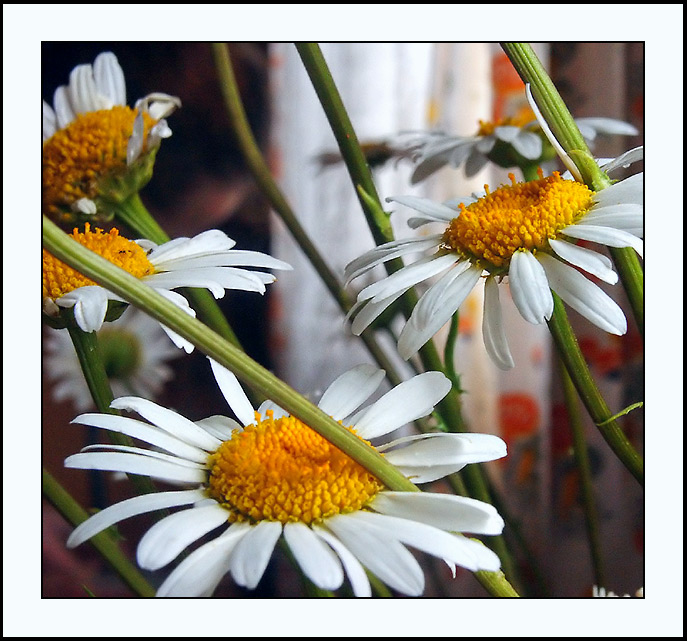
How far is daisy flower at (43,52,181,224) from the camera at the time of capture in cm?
33

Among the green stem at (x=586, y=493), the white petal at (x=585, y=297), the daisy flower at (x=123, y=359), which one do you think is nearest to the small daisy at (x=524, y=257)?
the white petal at (x=585, y=297)

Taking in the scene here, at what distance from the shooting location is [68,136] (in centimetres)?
35

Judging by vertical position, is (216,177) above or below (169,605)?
above

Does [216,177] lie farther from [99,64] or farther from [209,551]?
[209,551]

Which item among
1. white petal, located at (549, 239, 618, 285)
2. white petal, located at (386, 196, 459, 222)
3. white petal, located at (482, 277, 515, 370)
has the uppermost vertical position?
white petal, located at (386, 196, 459, 222)

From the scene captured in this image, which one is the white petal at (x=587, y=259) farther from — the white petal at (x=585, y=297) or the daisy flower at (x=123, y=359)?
the daisy flower at (x=123, y=359)

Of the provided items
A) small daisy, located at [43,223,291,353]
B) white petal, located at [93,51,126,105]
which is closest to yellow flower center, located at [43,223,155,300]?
small daisy, located at [43,223,291,353]

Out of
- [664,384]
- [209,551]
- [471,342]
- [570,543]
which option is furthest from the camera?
[471,342]

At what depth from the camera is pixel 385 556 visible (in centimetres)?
21

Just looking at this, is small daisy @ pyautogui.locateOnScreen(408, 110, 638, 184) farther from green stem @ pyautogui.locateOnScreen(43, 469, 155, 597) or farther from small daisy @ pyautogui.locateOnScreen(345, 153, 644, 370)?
green stem @ pyautogui.locateOnScreen(43, 469, 155, 597)

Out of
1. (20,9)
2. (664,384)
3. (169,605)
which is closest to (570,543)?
(664,384)

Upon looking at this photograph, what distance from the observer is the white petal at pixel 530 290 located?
238 mm

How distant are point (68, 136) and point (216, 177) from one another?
44 cm

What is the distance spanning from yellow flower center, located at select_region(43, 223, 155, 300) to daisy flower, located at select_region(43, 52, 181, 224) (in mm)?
32
